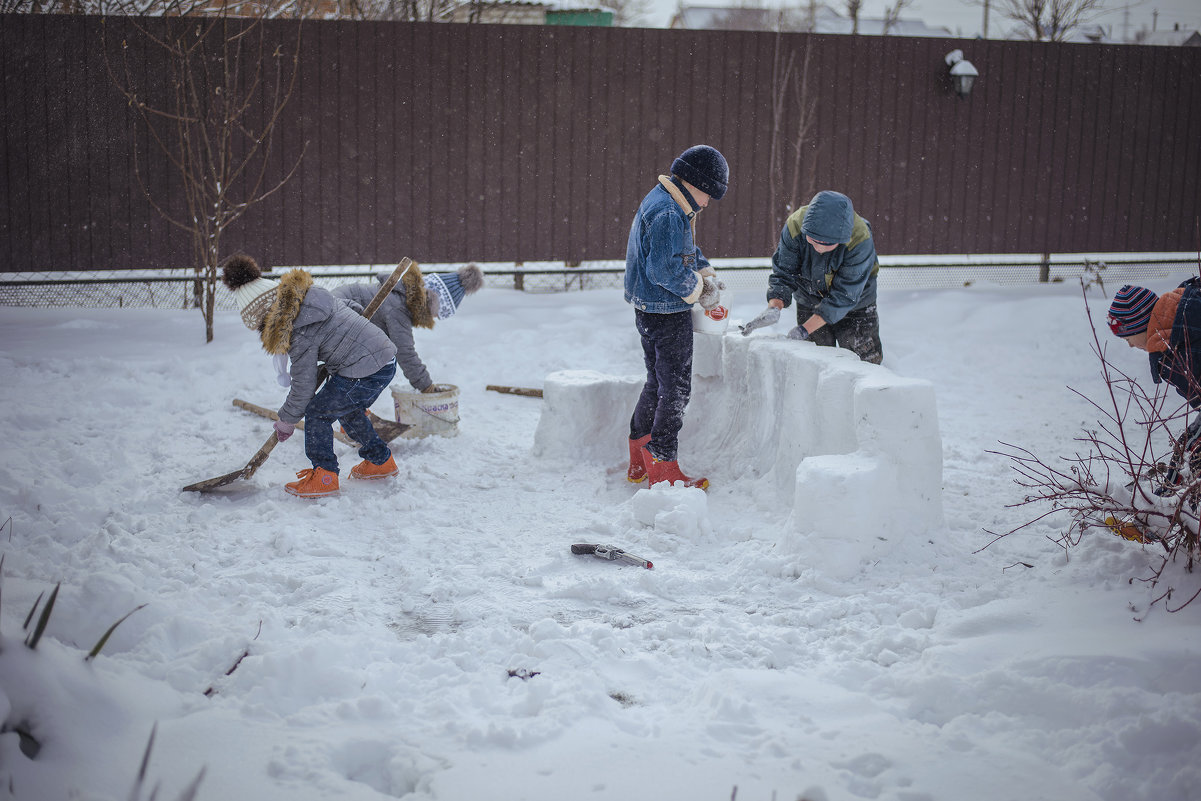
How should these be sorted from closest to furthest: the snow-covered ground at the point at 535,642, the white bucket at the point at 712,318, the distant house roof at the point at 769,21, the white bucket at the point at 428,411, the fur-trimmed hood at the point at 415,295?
1. the snow-covered ground at the point at 535,642
2. the white bucket at the point at 712,318
3. the fur-trimmed hood at the point at 415,295
4. the white bucket at the point at 428,411
5. the distant house roof at the point at 769,21

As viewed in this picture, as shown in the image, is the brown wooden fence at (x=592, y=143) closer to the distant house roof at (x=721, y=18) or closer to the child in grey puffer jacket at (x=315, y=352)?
the child in grey puffer jacket at (x=315, y=352)

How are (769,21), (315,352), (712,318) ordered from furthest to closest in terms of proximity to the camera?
(769,21)
(712,318)
(315,352)

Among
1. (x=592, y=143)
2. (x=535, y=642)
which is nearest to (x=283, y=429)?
(x=535, y=642)

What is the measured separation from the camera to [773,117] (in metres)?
8.45

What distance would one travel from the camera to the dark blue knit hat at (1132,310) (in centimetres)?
349

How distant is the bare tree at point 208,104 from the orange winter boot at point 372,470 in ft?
10.1

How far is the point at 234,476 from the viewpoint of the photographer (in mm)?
4352

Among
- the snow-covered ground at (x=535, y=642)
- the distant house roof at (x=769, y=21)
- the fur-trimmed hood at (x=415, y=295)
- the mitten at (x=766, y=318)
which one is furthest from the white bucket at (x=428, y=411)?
the distant house roof at (x=769, y=21)

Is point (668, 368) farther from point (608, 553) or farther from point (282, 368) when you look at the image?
point (282, 368)

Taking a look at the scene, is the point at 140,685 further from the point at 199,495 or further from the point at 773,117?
the point at 773,117

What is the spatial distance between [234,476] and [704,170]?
265cm

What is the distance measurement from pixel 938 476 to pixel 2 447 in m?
4.34

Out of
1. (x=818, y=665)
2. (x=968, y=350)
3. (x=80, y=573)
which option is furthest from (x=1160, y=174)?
(x=80, y=573)

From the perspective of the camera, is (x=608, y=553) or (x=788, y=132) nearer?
(x=608, y=553)
